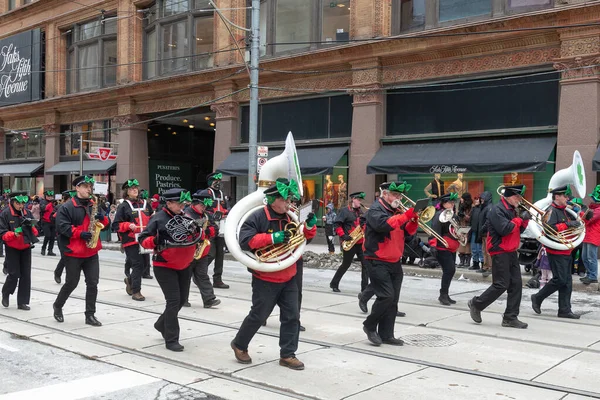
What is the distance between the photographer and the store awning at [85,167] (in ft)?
92.9

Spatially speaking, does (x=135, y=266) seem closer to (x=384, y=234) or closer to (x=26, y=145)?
(x=384, y=234)

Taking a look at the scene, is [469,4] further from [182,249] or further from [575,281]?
[182,249]

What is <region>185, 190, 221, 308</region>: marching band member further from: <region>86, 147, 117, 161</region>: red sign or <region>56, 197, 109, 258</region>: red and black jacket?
<region>86, 147, 117, 161</region>: red sign

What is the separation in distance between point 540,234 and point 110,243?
57.8ft

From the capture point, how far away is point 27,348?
7066 mm

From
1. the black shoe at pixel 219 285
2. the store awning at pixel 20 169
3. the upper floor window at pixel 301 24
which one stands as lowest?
the black shoe at pixel 219 285

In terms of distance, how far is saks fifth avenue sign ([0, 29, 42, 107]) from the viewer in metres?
32.1

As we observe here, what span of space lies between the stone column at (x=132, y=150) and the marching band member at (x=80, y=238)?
64.7ft

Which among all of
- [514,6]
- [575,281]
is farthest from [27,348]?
[514,6]

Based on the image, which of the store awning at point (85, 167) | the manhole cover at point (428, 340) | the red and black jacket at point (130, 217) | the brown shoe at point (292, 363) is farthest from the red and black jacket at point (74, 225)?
the store awning at point (85, 167)

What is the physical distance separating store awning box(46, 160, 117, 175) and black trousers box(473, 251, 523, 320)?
75.1ft

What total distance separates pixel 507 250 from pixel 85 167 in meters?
24.9

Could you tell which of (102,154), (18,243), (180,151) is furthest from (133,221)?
(180,151)

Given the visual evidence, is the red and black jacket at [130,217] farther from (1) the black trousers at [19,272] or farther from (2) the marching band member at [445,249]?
(2) the marching band member at [445,249]
